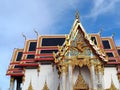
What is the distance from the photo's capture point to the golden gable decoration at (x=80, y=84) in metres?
19.0

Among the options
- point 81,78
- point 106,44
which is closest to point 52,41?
point 106,44

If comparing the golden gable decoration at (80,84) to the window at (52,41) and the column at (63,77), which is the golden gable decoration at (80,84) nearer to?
the column at (63,77)

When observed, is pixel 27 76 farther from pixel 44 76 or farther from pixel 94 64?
pixel 94 64

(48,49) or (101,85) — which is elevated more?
(48,49)

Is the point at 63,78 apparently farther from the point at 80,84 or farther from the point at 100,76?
the point at 100,76

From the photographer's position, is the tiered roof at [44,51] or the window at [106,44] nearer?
the tiered roof at [44,51]

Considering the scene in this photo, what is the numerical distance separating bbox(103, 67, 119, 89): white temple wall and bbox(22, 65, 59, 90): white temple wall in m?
3.67

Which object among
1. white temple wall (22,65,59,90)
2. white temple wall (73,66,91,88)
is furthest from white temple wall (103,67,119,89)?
white temple wall (22,65,59,90)

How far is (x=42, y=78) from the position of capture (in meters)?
20.5

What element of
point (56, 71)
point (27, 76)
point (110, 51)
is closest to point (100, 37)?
point (110, 51)

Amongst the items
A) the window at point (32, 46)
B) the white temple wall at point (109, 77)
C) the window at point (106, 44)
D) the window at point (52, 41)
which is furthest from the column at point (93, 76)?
the window at point (32, 46)

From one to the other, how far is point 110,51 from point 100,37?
2.18 m

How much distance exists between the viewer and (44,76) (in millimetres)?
20594

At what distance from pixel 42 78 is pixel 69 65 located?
2921 millimetres
